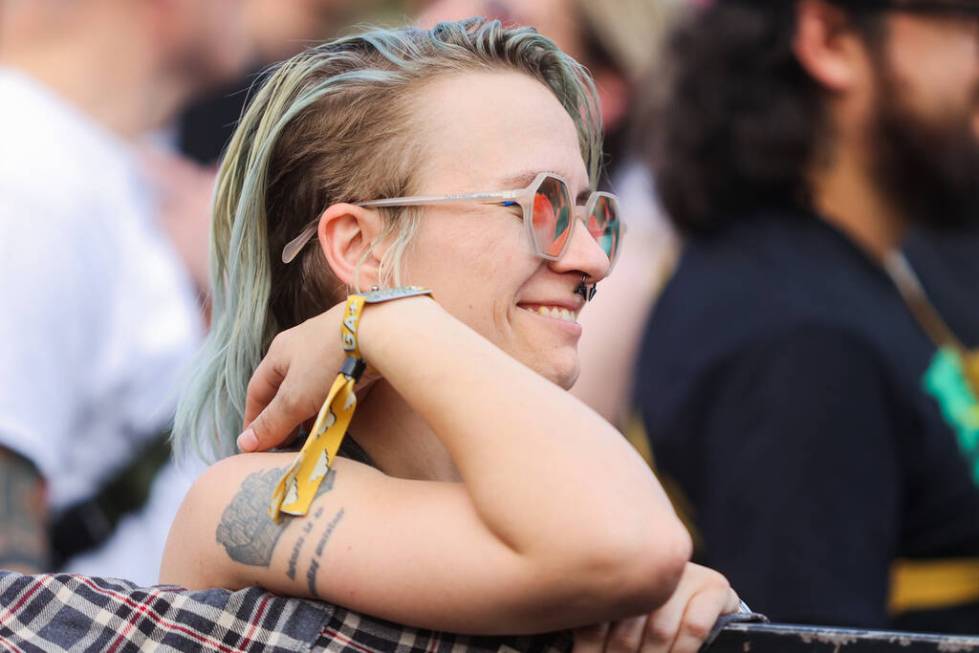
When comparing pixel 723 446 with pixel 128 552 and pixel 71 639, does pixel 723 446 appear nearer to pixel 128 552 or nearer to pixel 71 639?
pixel 128 552

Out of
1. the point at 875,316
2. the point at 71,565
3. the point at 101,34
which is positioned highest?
the point at 101,34

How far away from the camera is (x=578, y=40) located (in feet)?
13.6

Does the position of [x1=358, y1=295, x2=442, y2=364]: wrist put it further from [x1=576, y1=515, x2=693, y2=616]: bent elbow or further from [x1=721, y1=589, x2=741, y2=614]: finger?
[x1=721, y1=589, x2=741, y2=614]: finger

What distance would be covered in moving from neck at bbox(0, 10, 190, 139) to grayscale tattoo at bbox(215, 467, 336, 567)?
1.92m

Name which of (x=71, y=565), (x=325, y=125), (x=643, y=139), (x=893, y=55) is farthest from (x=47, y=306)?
(x=893, y=55)

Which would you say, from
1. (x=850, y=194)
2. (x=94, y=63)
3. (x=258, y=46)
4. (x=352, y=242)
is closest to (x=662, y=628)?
(x=352, y=242)

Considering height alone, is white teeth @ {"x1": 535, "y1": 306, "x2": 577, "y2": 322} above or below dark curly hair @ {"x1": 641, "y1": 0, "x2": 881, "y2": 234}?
below

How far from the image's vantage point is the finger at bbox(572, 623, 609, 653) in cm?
152

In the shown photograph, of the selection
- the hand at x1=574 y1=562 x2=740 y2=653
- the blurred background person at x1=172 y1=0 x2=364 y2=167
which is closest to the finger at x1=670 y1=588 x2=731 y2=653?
the hand at x1=574 y1=562 x2=740 y2=653

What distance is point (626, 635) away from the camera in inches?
59.8

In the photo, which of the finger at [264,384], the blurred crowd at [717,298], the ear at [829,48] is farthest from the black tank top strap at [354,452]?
the ear at [829,48]

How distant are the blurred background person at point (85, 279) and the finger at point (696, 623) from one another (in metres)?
1.54

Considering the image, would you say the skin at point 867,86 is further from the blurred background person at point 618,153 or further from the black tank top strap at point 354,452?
the black tank top strap at point 354,452

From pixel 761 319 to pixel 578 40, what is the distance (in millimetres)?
1576
